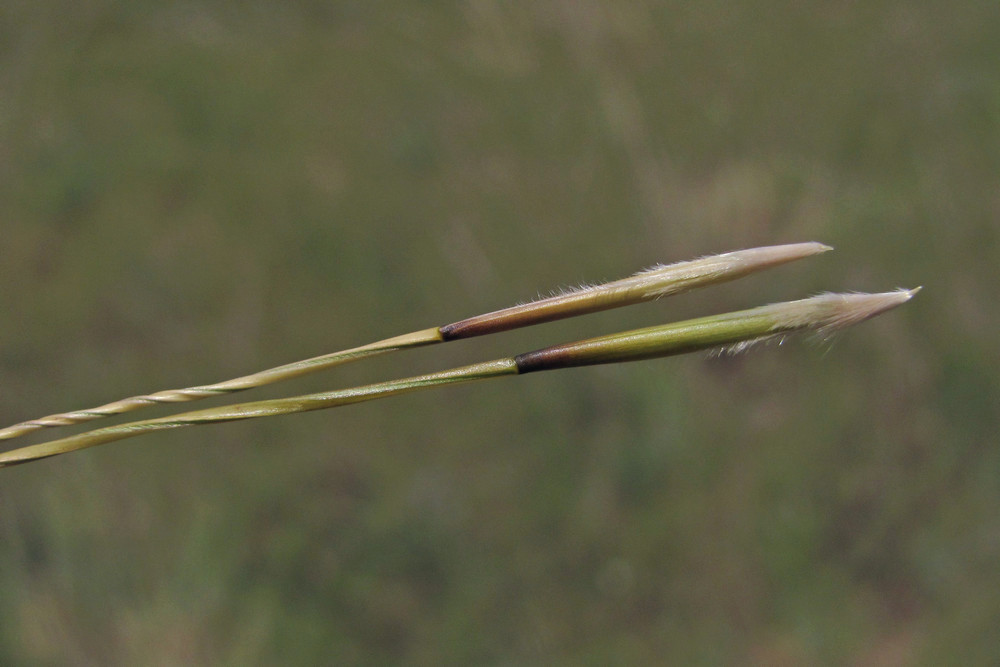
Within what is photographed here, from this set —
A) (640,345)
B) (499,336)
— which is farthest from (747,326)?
(499,336)

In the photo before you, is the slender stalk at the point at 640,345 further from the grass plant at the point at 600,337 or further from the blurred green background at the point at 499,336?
the blurred green background at the point at 499,336

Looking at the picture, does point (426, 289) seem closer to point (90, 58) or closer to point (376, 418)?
point (376, 418)

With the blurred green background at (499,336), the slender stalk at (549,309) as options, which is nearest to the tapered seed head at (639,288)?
the slender stalk at (549,309)

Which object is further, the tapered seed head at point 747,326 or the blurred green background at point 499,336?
the blurred green background at point 499,336

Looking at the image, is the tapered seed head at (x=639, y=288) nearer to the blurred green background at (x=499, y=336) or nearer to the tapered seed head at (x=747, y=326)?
the tapered seed head at (x=747, y=326)

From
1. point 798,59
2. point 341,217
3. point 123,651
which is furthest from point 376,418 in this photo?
point 798,59

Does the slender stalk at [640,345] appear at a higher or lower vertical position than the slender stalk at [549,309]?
lower
